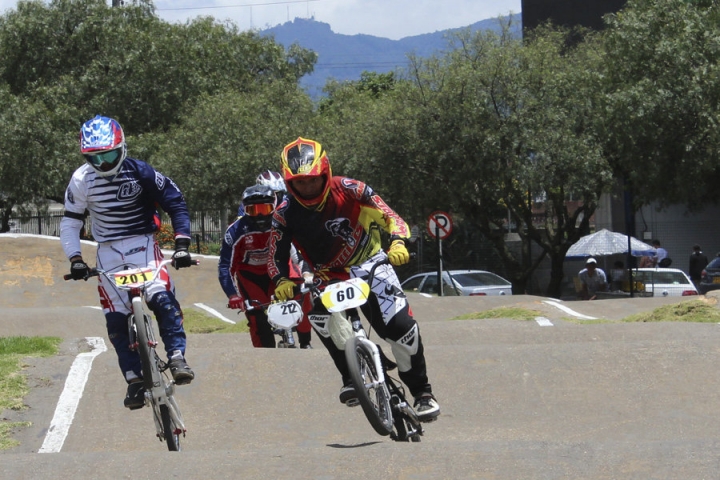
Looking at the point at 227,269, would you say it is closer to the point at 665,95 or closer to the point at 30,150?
the point at 665,95

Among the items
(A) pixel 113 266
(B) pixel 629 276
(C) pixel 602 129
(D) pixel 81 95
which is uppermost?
(D) pixel 81 95

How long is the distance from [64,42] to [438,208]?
1703 centimetres

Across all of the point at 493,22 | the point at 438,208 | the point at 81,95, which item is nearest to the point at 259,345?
the point at 438,208

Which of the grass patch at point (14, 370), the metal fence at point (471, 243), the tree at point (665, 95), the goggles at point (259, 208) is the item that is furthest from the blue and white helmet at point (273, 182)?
the metal fence at point (471, 243)

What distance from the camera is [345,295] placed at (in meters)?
6.16

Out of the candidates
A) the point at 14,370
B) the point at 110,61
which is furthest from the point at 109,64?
the point at 14,370

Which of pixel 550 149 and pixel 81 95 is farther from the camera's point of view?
pixel 81 95

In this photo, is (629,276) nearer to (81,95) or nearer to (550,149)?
(550,149)

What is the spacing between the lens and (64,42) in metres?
37.8

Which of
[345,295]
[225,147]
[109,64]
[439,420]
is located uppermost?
[109,64]

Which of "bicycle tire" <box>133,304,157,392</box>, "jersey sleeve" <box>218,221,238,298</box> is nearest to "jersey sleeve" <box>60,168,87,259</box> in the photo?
"bicycle tire" <box>133,304,157,392</box>

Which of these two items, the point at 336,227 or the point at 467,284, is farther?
the point at 467,284

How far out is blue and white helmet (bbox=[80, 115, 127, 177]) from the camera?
6.55 m

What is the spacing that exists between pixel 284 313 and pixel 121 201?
146 cm
